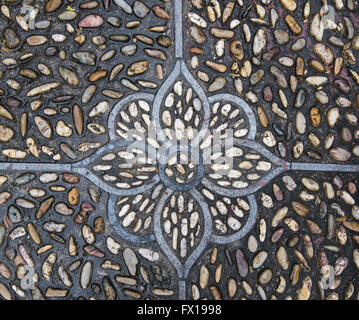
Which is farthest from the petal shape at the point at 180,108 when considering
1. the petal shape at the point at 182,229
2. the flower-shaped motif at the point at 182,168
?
the petal shape at the point at 182,229

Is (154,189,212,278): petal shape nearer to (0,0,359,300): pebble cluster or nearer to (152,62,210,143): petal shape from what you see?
(0,0,359,300): pebble cluster

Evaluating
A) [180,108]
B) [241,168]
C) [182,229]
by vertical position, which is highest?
[180,108]

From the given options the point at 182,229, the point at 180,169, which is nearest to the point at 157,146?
the point at 180,169

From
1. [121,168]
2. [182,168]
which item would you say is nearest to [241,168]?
[182,168]

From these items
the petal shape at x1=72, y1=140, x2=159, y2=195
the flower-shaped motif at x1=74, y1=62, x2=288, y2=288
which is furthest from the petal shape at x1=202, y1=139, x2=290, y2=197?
the petal shape at x1=72, y1=140, x2=159, y2=195

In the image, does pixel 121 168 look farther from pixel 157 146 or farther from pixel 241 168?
pixel 241 168

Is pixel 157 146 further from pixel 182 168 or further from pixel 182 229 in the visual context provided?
pixel 182 229

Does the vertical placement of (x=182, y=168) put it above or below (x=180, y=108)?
below

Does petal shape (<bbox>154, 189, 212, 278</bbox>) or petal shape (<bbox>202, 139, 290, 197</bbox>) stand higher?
petal shape (<bbox>202, 139, 290, 197</bbox>)

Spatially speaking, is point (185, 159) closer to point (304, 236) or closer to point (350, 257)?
point (304, 236)
